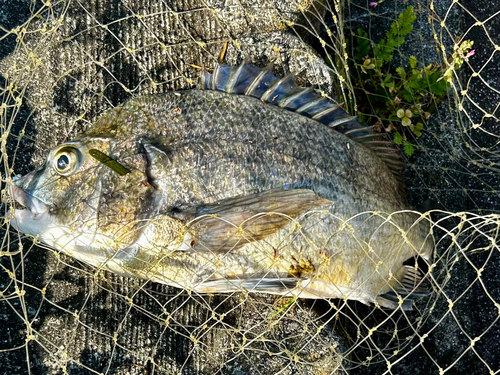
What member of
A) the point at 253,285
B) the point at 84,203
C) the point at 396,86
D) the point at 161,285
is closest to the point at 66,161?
the point at 84,203

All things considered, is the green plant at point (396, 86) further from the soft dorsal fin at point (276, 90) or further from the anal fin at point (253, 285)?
the anal fin at point (253, 285)

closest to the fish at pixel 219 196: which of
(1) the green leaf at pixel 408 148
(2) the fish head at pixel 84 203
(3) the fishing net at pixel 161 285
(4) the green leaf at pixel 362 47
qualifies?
(2) the fish head at pixel 84 203

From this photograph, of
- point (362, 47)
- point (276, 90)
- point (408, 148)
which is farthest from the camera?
point (362, 47)

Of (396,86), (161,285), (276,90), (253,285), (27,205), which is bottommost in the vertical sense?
(161,285)

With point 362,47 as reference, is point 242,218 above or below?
below

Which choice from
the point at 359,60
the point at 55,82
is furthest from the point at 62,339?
the point at 359,60

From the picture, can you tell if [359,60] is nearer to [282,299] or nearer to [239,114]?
[239,114]

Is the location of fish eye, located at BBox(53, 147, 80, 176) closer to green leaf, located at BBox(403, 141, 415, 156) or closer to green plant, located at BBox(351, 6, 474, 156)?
green plant, located at BBox(351, 6, 474, 156)

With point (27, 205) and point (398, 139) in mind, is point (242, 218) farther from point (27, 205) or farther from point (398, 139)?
point (398, 139)
